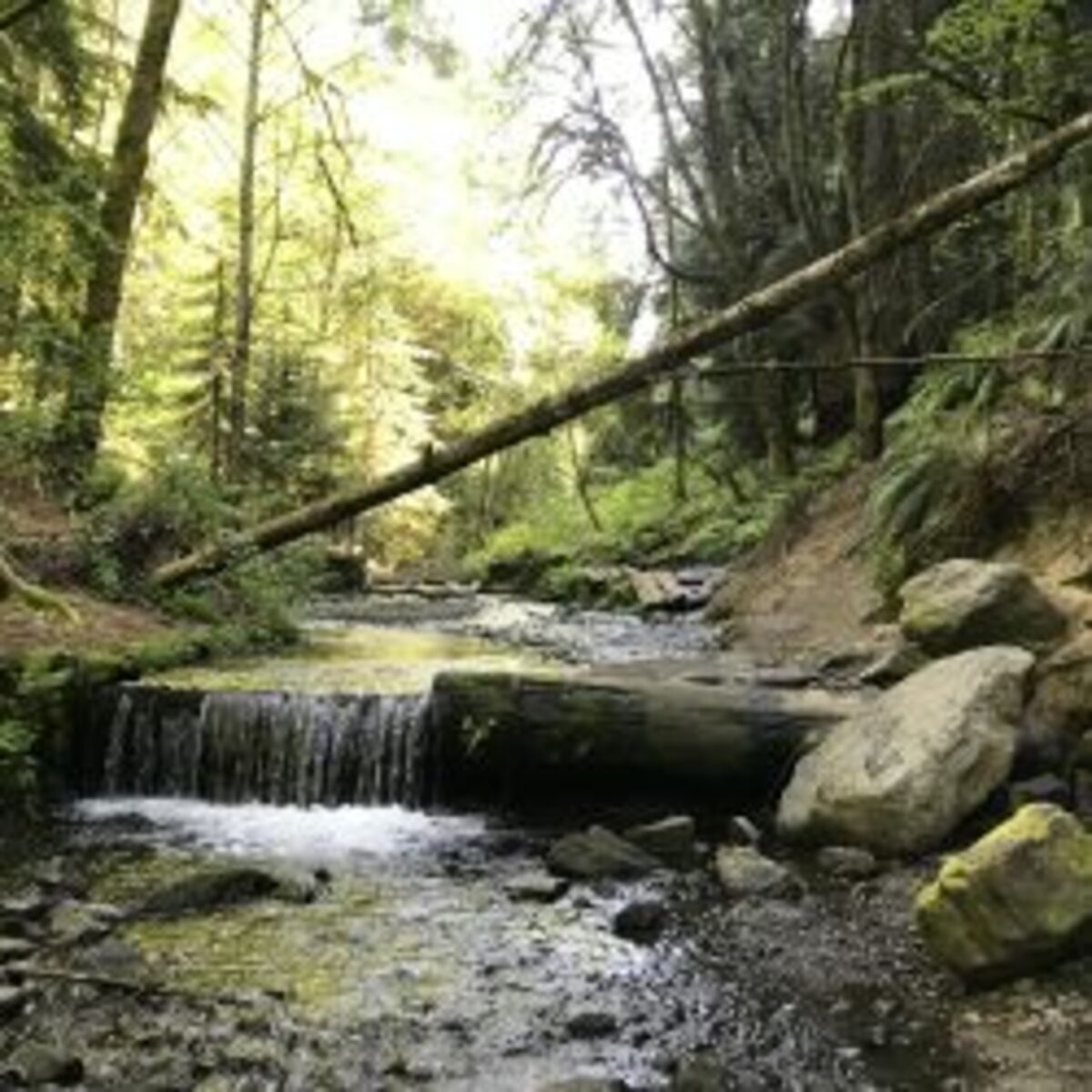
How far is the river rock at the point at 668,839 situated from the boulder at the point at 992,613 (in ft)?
6.82

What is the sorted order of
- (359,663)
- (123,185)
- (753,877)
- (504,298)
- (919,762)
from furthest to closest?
(504,298)
(123,185)
(359,663)
(919,762)
(753,877)

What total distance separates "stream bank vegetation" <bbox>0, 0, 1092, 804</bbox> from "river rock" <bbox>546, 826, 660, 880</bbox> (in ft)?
9.09

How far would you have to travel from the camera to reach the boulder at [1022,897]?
573 centimetres

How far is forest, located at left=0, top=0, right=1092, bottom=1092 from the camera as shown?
19.8ft

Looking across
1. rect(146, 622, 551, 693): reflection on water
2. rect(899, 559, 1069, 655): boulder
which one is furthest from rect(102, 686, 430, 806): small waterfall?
rect(899, 559, 1069, 655): boulder

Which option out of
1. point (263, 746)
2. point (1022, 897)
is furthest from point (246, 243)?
point (1022, 897)

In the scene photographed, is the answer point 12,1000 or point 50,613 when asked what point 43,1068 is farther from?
point 50,613

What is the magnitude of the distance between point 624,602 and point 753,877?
1259 centimetres

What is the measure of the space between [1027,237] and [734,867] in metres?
9.25

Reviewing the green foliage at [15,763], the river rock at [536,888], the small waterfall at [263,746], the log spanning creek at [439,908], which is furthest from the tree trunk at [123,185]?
the river rock at [536,888]

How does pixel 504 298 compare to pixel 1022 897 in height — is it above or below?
above

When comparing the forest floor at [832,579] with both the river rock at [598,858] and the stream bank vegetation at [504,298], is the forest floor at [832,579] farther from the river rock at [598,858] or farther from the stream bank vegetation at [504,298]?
the river rock at [598,858]

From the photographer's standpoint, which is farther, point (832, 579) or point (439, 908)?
point (832, 579)

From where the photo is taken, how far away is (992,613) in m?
8.95
